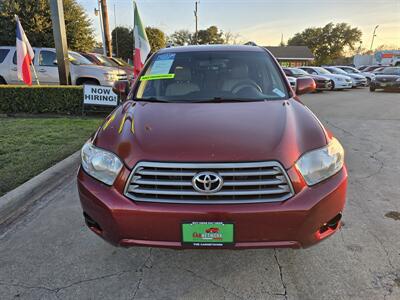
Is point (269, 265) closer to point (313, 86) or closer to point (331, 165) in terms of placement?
point (331, 165)

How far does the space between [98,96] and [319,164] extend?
7070 millimetres

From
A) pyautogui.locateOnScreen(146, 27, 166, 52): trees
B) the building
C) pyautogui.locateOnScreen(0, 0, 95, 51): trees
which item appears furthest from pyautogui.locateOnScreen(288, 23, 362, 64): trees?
pyautogui.locateOnScreen(0, 0, 95, 51): trees

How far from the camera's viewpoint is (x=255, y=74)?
3551 mm

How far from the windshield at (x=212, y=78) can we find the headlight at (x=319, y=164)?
1004 millimetres

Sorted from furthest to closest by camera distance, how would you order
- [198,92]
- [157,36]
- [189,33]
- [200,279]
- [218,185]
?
1. [189,33]
2. [157,36]
3. [198,92]
4. [200,279]
5. [218,185]

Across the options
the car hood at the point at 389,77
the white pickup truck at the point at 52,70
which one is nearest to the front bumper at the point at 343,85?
the car hood at the point at 389,77

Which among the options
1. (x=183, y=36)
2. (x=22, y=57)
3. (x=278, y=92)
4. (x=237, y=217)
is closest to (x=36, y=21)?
(x=22, y=57)

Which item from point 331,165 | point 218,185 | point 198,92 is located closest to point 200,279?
point 218,185

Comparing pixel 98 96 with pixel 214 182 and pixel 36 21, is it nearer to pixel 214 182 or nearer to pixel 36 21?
pixel 214 182

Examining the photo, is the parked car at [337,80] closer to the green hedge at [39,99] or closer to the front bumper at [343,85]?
the front bumper at [343,85]

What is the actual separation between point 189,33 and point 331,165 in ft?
227

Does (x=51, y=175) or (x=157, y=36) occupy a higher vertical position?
(x=157, y=36)

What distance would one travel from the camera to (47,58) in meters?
11.4

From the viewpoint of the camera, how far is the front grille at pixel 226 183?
6.67ft
